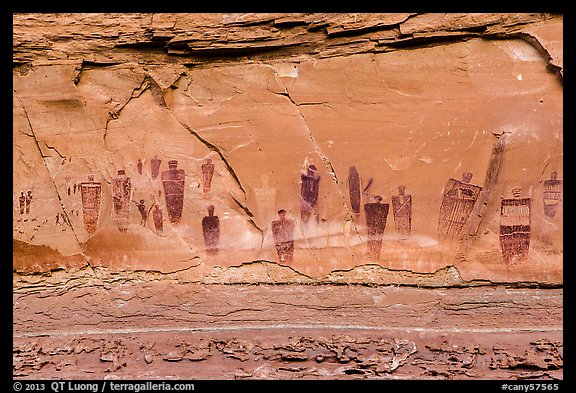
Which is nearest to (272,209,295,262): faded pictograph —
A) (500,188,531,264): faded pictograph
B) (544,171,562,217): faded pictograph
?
(500,188,531,264): faded pictograph

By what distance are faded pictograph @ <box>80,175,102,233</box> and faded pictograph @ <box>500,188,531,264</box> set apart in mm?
3612

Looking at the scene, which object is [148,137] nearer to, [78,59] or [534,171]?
[78,59]

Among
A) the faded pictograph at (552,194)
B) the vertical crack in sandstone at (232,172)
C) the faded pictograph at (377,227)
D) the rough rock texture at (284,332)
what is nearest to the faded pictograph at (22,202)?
the rough rock texture at (284,332)

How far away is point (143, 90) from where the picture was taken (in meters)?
5.66

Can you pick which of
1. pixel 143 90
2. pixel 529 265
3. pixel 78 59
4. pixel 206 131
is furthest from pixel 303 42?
pixel 529 265

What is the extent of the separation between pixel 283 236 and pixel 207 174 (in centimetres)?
89

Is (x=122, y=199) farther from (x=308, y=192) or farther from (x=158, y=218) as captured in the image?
(x=308, y=192)

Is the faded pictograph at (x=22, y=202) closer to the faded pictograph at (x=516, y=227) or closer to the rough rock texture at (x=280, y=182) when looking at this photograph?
the rough rock texture at (x=280, y=182)

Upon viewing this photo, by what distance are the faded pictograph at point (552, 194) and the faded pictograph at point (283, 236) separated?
2.18 metres

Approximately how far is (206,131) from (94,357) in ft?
7.01

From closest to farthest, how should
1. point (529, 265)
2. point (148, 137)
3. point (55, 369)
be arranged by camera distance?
point (55, 369) → point (529, 265) → point (148, 137)

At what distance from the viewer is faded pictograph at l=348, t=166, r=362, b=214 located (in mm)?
5457

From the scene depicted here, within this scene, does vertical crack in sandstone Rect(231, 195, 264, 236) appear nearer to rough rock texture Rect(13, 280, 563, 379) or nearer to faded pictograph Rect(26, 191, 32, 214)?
rough rock texture Rect(13, 280, 563, 379)

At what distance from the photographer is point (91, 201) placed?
5691 mm
